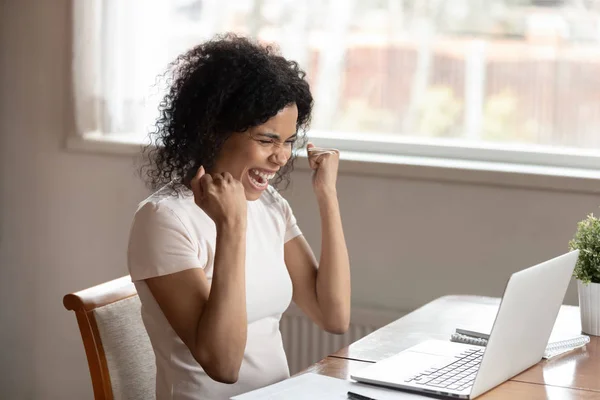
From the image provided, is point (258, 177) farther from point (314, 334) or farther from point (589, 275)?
point (314, 334)

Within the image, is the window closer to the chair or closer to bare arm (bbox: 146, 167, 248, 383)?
the chair

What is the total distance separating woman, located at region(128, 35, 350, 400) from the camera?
1.70 meters

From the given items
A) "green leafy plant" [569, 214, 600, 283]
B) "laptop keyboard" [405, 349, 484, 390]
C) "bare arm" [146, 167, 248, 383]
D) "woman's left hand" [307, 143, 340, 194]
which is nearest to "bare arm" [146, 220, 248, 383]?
"bare arm" [146, 167, 248, 383]

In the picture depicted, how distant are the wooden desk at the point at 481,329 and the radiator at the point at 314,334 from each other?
0.53m

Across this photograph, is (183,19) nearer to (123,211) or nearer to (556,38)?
(123,211)

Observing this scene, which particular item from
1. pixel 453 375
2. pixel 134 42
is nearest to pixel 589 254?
pixel 453 375

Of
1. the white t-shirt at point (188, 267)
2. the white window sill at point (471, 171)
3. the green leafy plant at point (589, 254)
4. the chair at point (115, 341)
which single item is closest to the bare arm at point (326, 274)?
the white t-shirt at point (188, 267)

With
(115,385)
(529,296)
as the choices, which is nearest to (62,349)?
(115,385)

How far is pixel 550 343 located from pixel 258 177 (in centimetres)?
66

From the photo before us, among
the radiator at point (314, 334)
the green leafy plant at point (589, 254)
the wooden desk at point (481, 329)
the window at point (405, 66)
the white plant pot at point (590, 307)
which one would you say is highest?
the window at point (405, 66)

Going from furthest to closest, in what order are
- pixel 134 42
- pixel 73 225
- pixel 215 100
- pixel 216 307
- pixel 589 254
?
pixel 73 225, pixel 134 42, pixel 589 254, pixel 215 100, pixel 216 307

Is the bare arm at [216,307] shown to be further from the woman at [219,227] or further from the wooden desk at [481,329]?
the wooden desk at [481,329]

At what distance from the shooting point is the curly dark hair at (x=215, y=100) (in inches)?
72.6

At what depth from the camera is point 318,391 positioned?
1535mm
